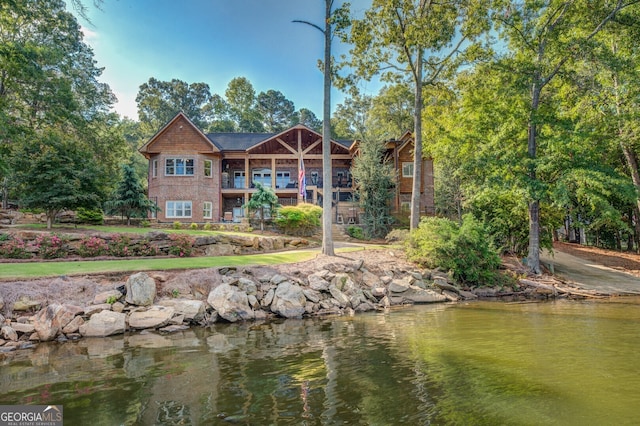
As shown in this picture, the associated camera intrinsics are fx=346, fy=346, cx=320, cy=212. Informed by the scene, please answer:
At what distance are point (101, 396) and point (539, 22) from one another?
23.0 metres

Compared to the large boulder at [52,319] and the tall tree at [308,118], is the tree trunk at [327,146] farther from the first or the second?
the tall tree at [308,118]

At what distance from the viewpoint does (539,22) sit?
17.8 metres

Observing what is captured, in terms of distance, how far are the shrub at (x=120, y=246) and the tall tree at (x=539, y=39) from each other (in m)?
18.6

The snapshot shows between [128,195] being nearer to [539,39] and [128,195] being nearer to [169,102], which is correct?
[539,39]

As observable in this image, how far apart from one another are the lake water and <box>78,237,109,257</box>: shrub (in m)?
7.37

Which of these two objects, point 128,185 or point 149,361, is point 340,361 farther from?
point 128,185

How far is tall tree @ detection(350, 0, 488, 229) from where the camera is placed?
17.9 meters

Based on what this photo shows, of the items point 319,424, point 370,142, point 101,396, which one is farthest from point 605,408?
point 370,142

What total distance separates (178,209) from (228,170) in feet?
20.2

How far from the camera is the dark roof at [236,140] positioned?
31000mm

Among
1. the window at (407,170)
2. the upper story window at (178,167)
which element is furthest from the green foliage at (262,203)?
the window at (407,170)

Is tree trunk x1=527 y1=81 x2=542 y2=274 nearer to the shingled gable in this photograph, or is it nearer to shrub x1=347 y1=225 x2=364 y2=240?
shrub x1=347 y1=225 x2=364 y2=240

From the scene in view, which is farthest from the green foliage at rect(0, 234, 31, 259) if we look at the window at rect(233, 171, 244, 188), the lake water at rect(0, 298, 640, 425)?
the window at rect(233, 171, 244, 188)

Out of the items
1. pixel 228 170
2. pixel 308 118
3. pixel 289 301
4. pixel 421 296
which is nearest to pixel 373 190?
pixel 421 296
